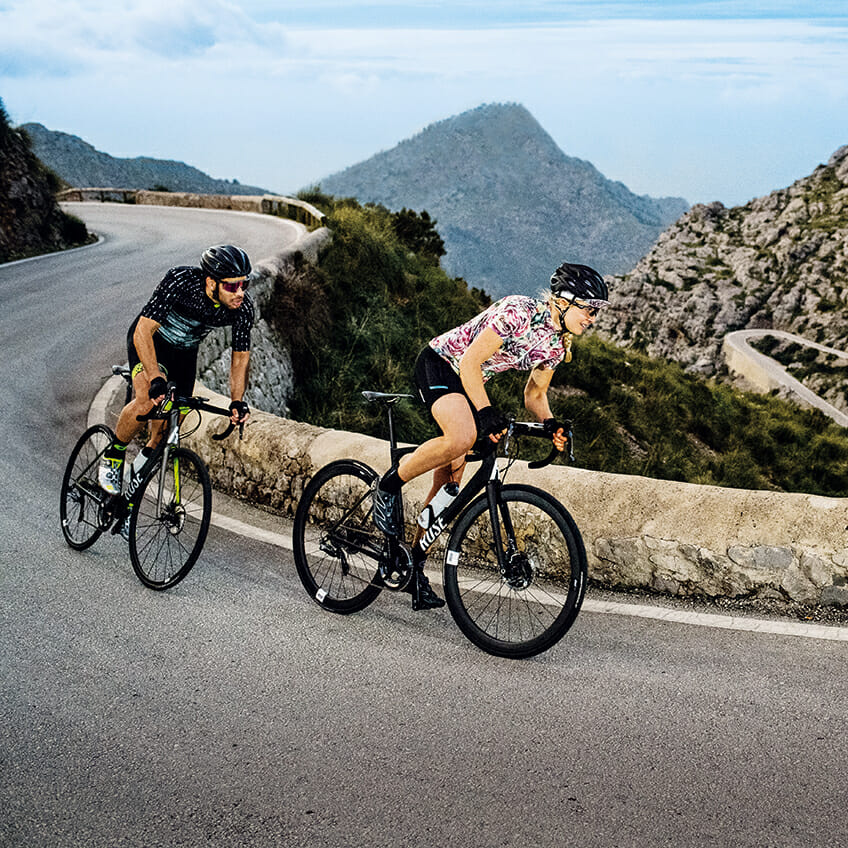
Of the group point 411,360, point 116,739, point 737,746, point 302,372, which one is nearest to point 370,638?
point 116,739

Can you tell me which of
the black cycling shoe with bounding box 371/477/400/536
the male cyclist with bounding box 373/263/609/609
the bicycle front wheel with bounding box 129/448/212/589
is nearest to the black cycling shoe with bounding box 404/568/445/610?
the male cyclist with bounding box 373/263/609/609

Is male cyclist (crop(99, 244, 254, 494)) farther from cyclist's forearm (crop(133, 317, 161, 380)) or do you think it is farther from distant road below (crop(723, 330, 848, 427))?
distant road below (crop(723, 330, 848, 427))

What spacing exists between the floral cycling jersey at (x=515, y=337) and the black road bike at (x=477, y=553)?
0.34m

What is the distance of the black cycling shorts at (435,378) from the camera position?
4.23 metres

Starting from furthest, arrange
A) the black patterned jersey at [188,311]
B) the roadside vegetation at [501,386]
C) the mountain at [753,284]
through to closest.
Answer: the mountain at [753,284] < the roadside vegetation at [501,386] < the black patterned jersey at [188,311]

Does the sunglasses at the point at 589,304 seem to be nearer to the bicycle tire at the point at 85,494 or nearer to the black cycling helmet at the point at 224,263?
the black cycling helmet at the point at 224,263

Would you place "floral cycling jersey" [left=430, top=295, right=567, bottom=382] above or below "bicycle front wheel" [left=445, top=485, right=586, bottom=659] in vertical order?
above

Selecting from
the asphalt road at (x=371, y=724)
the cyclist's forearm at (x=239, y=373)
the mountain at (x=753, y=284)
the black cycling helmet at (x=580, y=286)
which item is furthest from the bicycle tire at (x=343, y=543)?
the mountain at (x=753, y=284)

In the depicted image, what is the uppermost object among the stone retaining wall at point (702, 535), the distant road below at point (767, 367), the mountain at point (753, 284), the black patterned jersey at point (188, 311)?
the black patterned jersey at point (188, 311)

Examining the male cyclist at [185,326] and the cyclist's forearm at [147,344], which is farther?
the cyclist's forearm at [147,344]

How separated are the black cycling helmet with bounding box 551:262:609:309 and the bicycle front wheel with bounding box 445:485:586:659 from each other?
0.93m

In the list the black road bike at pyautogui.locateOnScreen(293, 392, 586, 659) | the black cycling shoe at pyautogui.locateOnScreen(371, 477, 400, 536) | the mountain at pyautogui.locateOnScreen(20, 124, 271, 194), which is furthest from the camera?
the mountain at pyautogui.locateOnScreen(20, 124, 271, 194)

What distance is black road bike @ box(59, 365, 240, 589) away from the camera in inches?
189

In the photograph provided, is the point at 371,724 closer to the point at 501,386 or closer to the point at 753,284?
the point at 501,386
